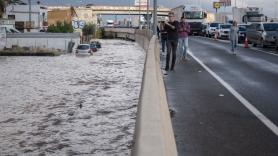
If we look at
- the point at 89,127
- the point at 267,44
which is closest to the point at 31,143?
the point at 89,127

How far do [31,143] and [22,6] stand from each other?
8866 cm

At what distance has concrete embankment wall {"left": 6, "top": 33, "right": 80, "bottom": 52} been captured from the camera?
2544 inches

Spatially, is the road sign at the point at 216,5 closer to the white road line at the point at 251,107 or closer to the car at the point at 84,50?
the car at the point at 84,50

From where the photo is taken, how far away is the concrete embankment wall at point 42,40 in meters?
64.6

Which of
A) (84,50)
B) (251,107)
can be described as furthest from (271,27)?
(251,107)

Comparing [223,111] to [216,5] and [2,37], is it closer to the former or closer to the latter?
[2,37]

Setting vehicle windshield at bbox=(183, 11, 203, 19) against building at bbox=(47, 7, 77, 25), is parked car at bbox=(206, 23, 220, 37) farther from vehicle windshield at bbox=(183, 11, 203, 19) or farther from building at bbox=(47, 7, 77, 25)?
building at bbox=(47, 7, 77, 25)

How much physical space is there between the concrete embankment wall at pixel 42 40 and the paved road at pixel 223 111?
156 ft

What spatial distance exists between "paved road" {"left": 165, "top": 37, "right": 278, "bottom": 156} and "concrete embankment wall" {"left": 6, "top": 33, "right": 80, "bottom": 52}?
47.5 meters

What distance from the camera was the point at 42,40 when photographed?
226 feet

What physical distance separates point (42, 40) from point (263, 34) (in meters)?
38.1

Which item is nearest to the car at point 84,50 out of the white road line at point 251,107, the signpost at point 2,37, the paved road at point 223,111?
the signpost at point 2,37

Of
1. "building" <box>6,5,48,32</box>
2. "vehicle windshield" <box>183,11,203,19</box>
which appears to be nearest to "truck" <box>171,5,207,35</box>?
"vehicle windshield" <box>183,11,203,19</box>

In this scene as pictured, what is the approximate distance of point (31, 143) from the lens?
957 centimetres
